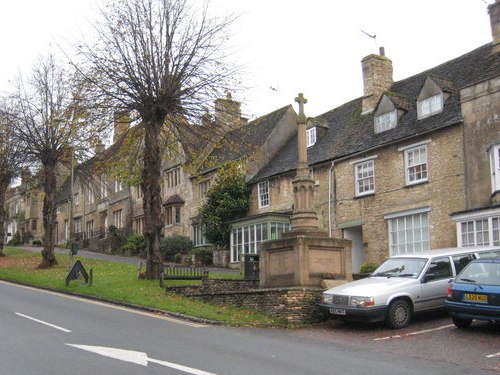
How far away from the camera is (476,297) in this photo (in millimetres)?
11570

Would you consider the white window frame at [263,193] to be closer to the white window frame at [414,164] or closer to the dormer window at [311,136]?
the dormer window at [311,136]

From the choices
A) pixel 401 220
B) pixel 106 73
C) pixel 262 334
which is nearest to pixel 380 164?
pixel 401 220

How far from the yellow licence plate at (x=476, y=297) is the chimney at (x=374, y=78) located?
2005cm

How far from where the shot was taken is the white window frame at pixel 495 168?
21.4 m

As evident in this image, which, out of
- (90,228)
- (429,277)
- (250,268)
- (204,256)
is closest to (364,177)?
(250,268)

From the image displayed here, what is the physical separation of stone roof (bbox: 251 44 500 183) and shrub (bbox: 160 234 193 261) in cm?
813

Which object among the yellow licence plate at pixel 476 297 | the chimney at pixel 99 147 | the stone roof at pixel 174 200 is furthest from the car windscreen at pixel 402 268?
the stone roof at pixel 174 200

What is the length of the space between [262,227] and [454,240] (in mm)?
12035

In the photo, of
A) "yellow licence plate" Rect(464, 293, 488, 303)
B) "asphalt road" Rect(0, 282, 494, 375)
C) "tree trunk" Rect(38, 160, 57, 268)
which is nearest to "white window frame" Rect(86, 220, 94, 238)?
"tree trunk" Rect(38, 160, 57, 268)

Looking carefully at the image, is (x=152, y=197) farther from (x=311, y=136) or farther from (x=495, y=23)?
(x=495, y=23)

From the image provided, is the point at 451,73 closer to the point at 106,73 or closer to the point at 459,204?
the point at 459,204

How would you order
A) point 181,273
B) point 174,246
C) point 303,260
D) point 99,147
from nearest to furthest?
point 303,260 → point 99,147 → point 181,273 → point 174,246

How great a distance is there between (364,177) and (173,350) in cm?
1939

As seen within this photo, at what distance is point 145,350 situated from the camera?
10141 mm
